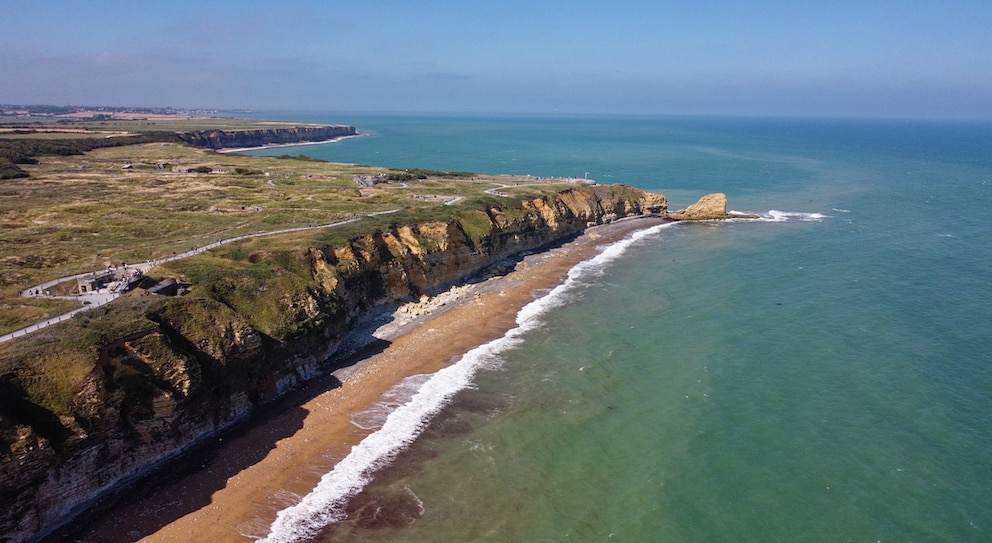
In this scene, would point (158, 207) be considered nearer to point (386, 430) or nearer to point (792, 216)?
point (386, 430)

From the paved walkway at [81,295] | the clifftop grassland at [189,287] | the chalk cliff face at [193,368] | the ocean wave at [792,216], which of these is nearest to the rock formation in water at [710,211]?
the ocean wave at [792,216]

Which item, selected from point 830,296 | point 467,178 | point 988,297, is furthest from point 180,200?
point 988,297

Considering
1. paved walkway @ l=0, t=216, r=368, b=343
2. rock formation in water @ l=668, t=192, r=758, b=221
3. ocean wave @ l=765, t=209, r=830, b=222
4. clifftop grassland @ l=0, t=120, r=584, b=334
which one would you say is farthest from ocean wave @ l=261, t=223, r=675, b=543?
ocean wave @ l=765, t=209, r=830, b=222

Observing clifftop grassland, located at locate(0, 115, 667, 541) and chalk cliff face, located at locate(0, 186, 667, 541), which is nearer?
chalk cliff face, located at locate(0, 186, 667, 541)

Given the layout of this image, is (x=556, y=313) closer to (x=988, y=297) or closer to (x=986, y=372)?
(x=986, y=372)

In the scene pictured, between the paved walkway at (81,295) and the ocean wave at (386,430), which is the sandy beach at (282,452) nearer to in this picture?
the ocean wave at (386,430)

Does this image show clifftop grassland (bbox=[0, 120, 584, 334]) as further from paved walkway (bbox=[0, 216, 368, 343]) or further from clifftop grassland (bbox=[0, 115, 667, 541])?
paved walkway (bbox=[0, 216, 368, 343])
